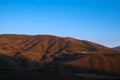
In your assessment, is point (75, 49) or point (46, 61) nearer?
point (46, 61)

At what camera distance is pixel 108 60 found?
467 ft

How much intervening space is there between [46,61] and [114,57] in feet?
134

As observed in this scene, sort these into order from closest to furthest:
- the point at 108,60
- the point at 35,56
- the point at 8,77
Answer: the point at 8,77
the point at 108,60
the point at 35,56

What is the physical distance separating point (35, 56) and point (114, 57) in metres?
51.0

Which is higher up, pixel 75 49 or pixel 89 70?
pixel 75 49

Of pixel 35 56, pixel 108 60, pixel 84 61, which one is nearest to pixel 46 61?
pixel 35 56

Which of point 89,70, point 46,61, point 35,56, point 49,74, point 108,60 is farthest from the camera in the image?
point 35,56

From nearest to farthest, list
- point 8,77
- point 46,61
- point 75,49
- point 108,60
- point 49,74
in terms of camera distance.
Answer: point 8,77, point 49,74, point 108,60, point 46,61, point 75,49

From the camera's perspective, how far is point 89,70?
132000mm

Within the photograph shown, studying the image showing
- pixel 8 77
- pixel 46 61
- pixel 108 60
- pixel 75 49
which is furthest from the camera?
pixel 75 49

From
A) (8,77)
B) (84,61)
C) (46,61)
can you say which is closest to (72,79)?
(8,77)

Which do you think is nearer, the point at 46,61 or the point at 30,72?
the point at 30,72

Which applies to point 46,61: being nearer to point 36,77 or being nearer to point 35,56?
point 35,56

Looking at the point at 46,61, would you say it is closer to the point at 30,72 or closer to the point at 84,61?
the point at 84,61
